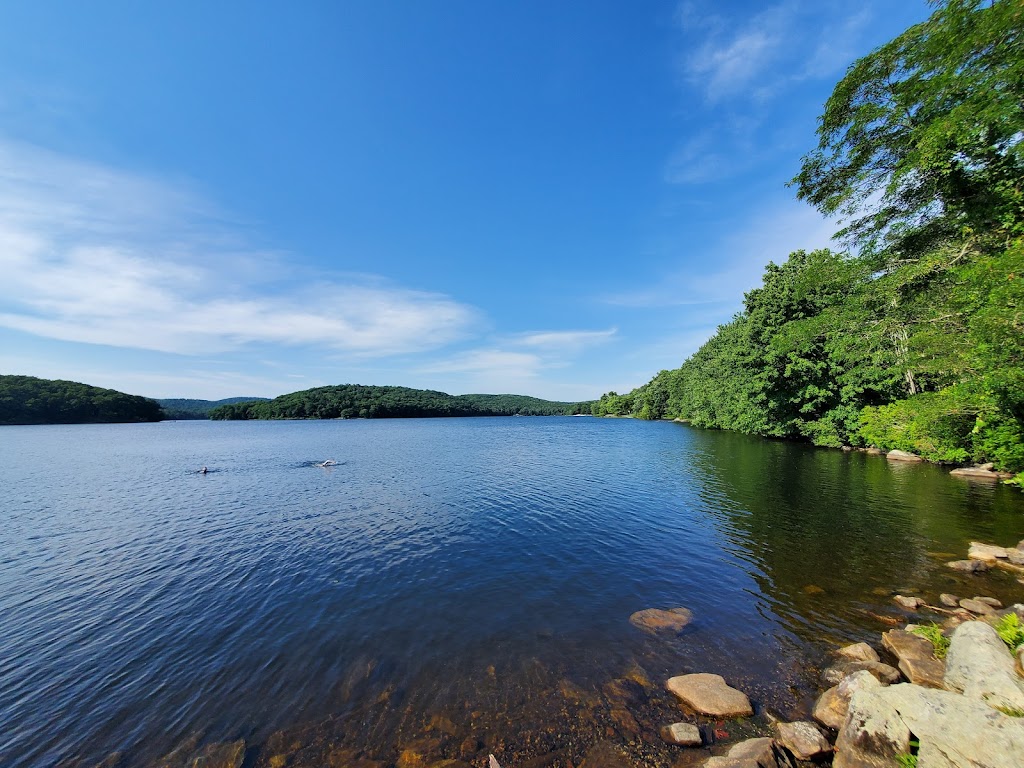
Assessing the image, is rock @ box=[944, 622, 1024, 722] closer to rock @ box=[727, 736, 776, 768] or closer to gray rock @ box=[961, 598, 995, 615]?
rock @ box=[727, 736, 776, 768]

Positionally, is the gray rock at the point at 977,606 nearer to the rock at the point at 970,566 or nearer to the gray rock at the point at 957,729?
the rock at the point at 970,566

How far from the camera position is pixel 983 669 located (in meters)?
6.45

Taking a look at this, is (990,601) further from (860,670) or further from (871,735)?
(871,735)

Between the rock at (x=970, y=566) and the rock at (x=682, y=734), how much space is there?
14.0m

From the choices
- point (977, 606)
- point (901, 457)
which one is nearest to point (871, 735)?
point (977, 606)

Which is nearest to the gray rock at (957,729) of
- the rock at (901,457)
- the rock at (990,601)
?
the rock at (990,601)

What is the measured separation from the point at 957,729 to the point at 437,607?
11.7 meters

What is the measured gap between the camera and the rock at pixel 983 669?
19.3 ft

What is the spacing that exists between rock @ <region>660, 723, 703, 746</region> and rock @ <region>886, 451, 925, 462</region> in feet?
147

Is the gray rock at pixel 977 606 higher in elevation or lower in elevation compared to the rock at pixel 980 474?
lower

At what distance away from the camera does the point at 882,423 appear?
27.6 metres

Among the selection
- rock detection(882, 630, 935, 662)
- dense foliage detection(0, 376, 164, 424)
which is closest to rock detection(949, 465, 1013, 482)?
rock detection(882, 630, 935, 662)

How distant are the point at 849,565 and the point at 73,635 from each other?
26118mm

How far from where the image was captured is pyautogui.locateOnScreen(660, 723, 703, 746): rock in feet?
23.7
